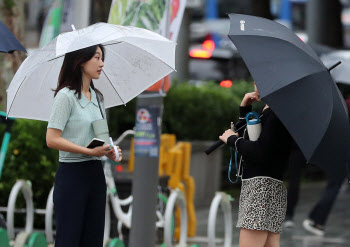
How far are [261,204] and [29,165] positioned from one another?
13.4 feet

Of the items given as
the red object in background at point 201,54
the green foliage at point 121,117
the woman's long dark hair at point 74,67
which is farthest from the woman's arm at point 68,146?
the red object in background at point 201,54

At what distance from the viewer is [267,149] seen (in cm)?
518

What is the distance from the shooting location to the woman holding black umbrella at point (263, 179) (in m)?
5.20

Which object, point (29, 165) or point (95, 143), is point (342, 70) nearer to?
point (29, 165)

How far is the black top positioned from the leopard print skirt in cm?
5

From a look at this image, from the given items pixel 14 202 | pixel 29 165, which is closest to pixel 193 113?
pixel 29 165

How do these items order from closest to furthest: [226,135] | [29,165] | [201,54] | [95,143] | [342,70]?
[95,143], [226,135], [29,165], [342,70], [201,54]

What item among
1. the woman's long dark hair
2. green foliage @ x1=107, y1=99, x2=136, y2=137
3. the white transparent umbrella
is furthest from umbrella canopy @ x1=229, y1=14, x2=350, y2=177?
green foliage @ x1=107, y1=99, x2=136, y2=137

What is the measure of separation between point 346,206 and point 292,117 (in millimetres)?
Answer: 8166

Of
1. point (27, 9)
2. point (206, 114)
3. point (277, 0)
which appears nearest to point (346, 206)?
point (206, 114)

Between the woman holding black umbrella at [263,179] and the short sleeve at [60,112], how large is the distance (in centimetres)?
94

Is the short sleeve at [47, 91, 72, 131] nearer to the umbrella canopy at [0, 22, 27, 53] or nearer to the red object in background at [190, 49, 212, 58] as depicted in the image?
the umbrella canopy at [0, 22, 27, 53]

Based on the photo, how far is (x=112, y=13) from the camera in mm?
6941

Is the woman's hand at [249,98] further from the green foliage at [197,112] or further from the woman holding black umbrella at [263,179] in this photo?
the green foliage at [197,112]
